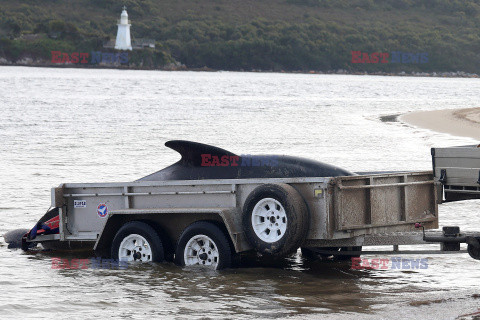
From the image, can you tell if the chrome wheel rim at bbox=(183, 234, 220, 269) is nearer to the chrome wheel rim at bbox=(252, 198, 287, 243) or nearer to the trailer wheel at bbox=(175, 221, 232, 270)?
the trailer wheel at bbox=(175, 221, 232, 270)

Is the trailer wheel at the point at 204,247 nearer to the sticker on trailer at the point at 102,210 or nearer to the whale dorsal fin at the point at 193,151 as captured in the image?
the whale dorsal fin at the point at 193,151

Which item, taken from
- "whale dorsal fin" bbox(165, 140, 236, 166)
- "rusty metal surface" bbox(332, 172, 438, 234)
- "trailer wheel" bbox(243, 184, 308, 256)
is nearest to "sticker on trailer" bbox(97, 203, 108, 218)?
"whale dorsal fin" bbox(165, 140, 236, 166)

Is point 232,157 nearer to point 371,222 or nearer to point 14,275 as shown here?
point 371,222

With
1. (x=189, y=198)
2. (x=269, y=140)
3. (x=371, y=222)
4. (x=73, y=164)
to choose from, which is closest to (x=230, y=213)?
(x=189, y=198)

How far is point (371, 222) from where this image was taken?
10.4m

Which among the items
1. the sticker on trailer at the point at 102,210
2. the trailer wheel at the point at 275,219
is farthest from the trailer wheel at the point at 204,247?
the sticker on trailer at the point at 102,210

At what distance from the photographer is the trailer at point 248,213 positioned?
33.1ft

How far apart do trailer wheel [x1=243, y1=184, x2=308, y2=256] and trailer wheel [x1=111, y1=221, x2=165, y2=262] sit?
143cm

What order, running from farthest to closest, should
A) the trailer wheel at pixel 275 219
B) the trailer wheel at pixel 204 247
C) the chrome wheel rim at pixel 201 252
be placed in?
the chrome wheel rim at pixel 201 252 < the trailer wheel at pixel 204 247 < the trailer wheel at pixel 275 219

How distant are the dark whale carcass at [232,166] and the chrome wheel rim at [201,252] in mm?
917

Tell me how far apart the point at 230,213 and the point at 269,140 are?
90.8 feet

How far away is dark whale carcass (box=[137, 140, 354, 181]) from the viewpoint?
11.0 m

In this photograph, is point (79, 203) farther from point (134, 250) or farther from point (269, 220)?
point (269, 220)

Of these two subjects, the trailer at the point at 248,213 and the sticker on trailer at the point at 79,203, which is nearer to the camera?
the trailer at the point at 248,213
